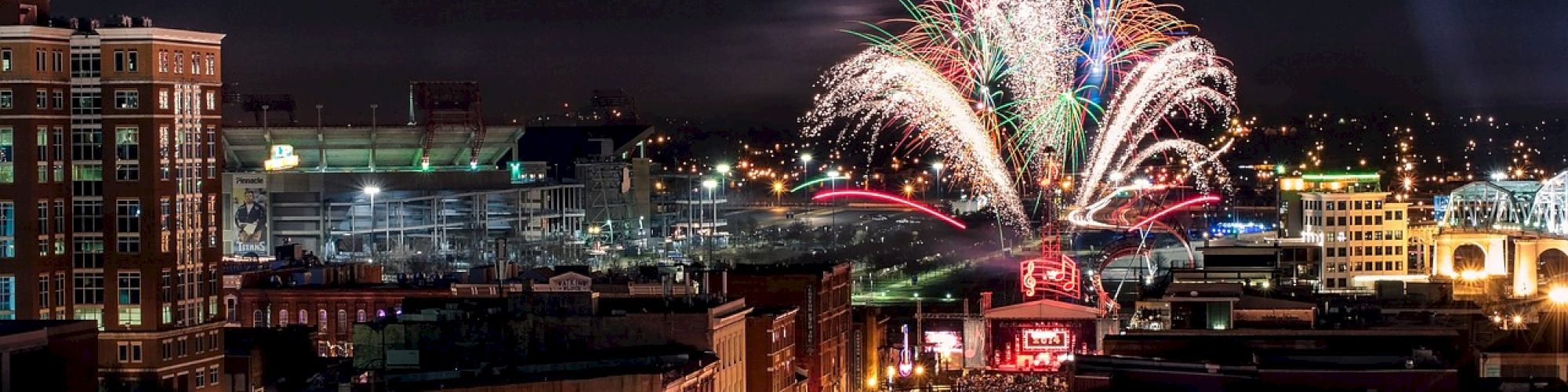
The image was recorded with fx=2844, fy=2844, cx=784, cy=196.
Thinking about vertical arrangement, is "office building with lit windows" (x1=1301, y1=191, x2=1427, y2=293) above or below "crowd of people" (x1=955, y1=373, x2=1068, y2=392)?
above

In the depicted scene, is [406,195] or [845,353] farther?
[406,195]

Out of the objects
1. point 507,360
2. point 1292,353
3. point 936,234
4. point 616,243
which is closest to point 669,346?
point 507,360

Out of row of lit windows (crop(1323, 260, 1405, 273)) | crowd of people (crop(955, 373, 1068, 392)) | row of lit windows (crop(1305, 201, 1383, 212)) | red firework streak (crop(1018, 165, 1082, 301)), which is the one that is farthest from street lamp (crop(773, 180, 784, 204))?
crowd of people (crop(955, 373, 1068, 392))

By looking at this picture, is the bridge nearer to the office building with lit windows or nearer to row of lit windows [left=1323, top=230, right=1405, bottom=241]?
the office building with lit windows

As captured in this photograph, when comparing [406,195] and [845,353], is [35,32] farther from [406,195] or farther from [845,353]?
[406,195]

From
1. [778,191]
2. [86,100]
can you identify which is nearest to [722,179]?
[778,191]

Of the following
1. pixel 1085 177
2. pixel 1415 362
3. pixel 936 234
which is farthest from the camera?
pixel 936 234

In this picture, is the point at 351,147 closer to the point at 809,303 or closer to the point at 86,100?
the point at 809,303
